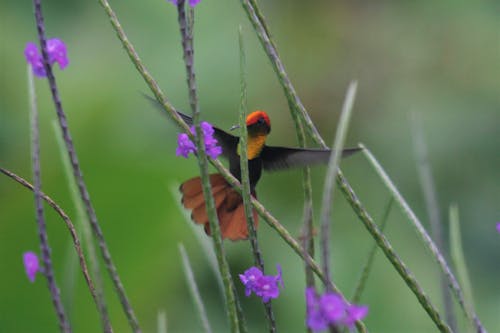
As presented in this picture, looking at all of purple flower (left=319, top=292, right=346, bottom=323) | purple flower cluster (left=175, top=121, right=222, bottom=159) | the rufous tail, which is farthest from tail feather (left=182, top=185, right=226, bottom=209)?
purple flower (left=319, top=292, right=346, bottom=323)

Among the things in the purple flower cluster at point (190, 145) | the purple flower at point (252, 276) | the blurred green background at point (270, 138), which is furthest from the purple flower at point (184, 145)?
the blurred green background at point (270, 138)

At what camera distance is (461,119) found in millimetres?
2699

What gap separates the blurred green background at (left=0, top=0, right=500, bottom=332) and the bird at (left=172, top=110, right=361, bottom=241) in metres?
0.42

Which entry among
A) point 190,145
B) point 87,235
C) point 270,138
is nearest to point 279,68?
point 190,145

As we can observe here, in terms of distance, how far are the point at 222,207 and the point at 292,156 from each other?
14 cm

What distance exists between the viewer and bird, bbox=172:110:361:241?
2.47 ft

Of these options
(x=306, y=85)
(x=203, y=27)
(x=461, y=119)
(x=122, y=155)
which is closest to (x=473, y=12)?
(x=461, y=119)

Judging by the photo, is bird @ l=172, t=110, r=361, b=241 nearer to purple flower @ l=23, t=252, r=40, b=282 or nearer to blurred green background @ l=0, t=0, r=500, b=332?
purple flower @ l=23, t=252, r=40, b=282

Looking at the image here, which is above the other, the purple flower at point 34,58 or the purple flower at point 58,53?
the purple flower at point 58,53

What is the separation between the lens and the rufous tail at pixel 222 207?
0.76 metres

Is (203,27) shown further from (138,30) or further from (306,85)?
(306,85)

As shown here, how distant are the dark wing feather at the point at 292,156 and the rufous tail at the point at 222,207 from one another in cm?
5

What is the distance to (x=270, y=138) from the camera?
7.93 ft

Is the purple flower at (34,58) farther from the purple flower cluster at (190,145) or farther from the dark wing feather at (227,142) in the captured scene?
A: the dark wing feather at (227,142)
